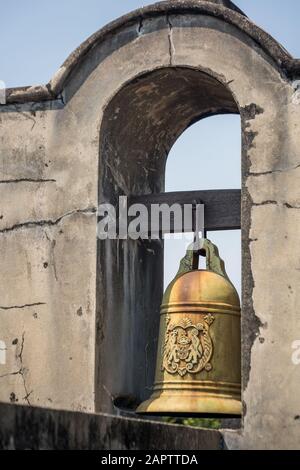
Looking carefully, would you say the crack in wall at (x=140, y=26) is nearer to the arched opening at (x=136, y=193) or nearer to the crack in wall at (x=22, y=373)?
the arched opening at (x=136, y=193)

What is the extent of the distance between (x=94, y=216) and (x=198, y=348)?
92 cm

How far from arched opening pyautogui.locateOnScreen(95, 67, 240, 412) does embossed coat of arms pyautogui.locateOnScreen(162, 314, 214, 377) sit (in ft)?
1.22

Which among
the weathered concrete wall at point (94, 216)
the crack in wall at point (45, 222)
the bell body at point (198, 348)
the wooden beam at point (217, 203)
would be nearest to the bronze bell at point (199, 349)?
the bell body at point (198, 348)

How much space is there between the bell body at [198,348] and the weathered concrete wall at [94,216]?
0.71 feet

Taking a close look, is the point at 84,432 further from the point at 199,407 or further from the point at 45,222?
the point at 45,222

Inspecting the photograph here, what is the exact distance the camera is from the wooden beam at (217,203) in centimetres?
619

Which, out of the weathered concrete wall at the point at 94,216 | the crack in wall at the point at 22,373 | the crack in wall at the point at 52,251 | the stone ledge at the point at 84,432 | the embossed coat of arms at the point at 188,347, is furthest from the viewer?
the crack in wall at the point at 52,251

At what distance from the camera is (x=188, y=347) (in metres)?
5.80

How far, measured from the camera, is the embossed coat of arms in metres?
5.77

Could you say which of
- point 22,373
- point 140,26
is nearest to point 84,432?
point 22,373

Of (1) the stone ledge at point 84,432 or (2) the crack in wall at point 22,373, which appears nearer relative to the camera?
(1) the stone ledge at point 84,432

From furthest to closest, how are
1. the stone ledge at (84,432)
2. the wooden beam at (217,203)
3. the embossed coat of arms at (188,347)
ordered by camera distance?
the wooden beam at (217,203) → the embossed coat of arms at (188,347) → the stone ledge at (84,432)
